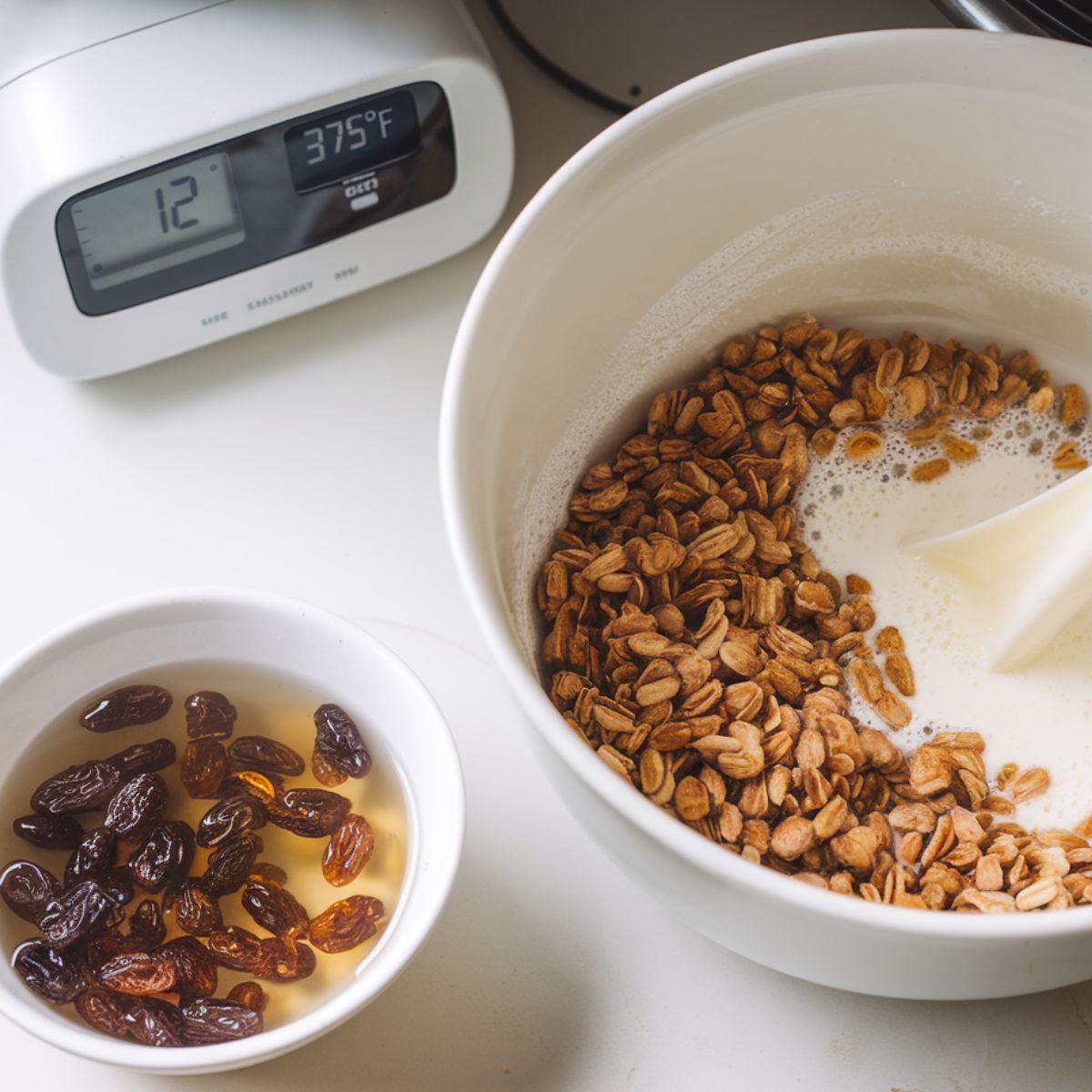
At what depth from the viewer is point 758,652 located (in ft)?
2.05

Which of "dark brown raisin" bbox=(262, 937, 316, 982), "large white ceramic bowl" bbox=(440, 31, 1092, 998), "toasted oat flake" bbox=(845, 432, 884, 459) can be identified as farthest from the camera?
"toasted oat flake" bbox=(845, 432, 884, 459)

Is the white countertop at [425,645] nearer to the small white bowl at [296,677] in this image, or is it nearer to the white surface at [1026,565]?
the small white bowl at [296,677]

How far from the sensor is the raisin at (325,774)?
1.95 feet

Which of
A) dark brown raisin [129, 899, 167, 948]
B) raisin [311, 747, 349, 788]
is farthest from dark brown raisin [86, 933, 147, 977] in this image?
raisin [311, 747, 349, 788]

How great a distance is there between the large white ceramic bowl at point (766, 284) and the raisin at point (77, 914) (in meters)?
0.22

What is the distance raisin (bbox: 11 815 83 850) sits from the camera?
57cm

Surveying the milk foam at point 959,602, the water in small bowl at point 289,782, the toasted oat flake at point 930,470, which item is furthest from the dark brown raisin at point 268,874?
the toasted oat flake at point 930,470

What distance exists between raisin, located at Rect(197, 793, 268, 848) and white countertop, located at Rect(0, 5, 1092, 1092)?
0.11m

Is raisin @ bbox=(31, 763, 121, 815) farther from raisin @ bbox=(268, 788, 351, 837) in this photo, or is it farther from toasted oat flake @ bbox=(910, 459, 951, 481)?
toasted oat flake @ bbox=(910, 459, 951, 481)

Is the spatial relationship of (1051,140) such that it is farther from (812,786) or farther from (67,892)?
(67,892)

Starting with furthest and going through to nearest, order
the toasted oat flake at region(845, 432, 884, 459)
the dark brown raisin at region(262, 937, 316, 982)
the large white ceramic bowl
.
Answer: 1. the toasted oat flake at region(845, 432, 884, 459)
2. the dark brown raisin at region(262, 937, 316, 982)
3. the large white ceramic bowl

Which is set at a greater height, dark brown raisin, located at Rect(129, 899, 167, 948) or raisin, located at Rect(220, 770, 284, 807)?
raisin, located at Rect(220, 770, 284, 807)

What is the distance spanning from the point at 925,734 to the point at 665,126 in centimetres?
32

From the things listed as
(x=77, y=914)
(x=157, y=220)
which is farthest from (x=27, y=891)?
(x=157, y=220)
